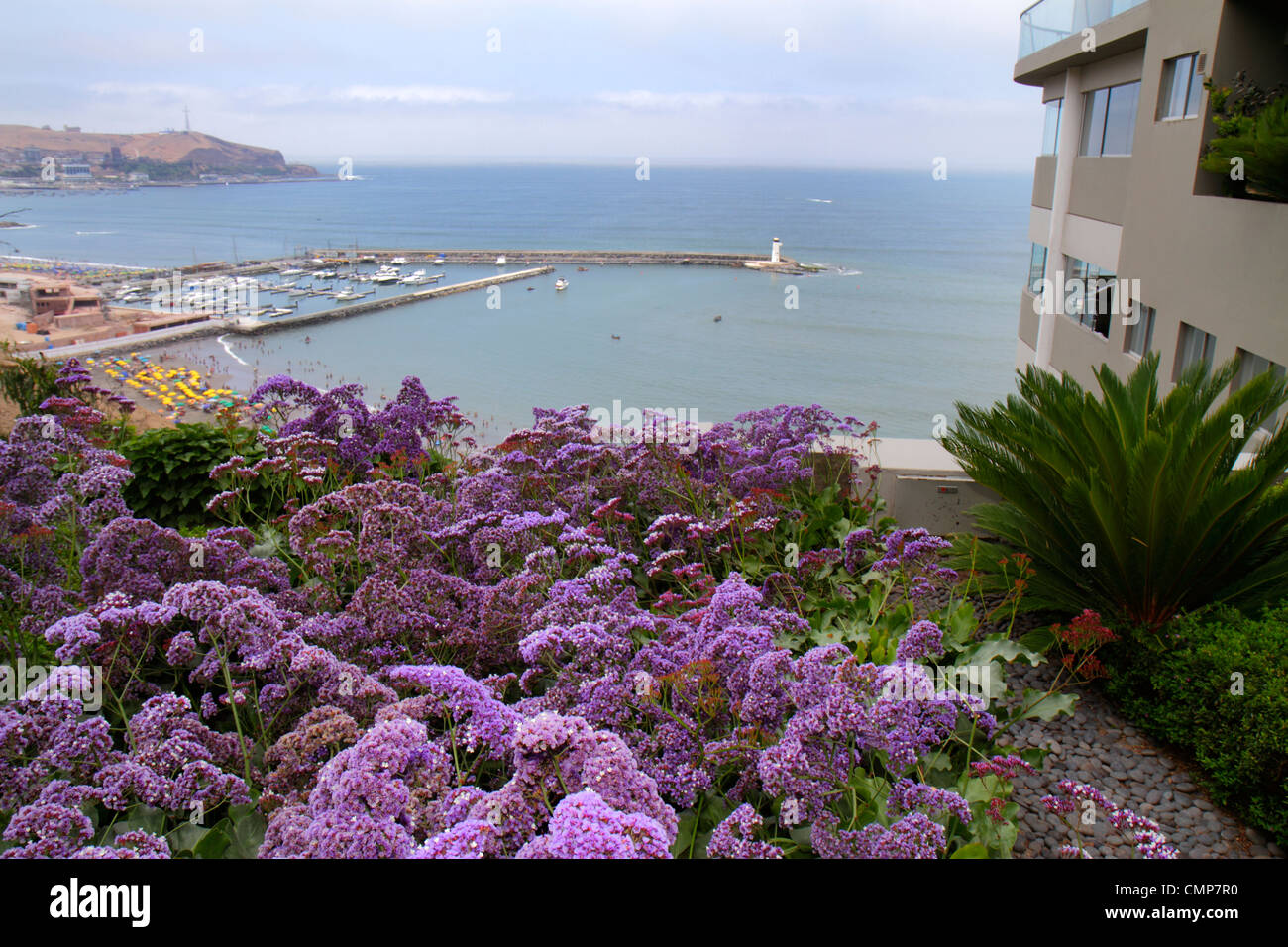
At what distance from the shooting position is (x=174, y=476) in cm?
688

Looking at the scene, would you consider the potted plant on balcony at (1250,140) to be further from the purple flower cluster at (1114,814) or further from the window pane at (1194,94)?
the purple flower cluster at (1114,814)

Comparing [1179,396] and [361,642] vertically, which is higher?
[1179,396]

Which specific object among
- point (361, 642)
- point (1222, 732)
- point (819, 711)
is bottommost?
point (1222, 732)

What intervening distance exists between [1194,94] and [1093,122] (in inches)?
212

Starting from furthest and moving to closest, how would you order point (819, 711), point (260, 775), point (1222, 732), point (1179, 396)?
1. point (1179, 396)
2. point (1222, 732)
3. point (260, 775)
4. point (819, 711)

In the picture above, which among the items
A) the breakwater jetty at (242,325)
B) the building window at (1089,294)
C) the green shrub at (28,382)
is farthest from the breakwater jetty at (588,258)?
the green shrub at (28,382)

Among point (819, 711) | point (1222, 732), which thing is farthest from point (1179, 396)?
point (819, 711)

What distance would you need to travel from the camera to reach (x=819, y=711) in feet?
8.14

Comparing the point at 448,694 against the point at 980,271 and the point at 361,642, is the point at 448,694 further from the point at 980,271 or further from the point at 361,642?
the point at 980,271

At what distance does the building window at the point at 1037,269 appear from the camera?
1700cm

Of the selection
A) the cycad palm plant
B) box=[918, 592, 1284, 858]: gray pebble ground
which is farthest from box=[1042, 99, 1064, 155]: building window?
box=[918, 592, 1284, 858]: gray pebble ground

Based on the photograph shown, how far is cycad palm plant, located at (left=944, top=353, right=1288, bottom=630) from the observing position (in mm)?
4727
